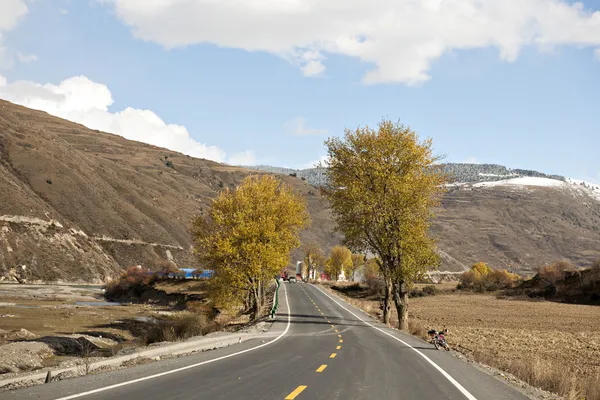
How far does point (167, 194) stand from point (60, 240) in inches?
2865

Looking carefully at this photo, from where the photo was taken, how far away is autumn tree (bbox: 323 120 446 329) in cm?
3634

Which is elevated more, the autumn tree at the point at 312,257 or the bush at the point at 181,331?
the autumn tree at the point at 312,257

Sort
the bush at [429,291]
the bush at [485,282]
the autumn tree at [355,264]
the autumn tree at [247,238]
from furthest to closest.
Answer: the autumn tree at [355,264]
the bush at [485,282]
the bush at [429,291]
the autumn tree at [247,238]

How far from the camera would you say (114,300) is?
89688 millimetres

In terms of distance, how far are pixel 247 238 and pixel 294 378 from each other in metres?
31.0

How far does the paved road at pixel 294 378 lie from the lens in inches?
416

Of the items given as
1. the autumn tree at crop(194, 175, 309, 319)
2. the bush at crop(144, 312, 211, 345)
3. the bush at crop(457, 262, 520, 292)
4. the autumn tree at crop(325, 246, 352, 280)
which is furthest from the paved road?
the autumn tree at crop(325, 246, 352, 280)

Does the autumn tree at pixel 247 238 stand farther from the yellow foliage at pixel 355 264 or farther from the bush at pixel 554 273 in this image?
the yellow foliage at pixel 355 264

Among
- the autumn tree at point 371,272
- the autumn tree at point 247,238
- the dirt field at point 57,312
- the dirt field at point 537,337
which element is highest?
the autumn tree at point 247,238

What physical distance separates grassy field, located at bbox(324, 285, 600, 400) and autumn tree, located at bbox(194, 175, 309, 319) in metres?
12.4

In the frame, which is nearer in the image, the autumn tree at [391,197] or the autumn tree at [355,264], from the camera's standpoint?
the autumn tree at [391,197]

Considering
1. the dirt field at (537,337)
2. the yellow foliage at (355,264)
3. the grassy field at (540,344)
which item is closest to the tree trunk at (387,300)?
the grassy field at (540,344)

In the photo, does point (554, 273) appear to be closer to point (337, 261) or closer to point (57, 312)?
point (337, 261)

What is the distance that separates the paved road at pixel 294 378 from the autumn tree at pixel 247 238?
2076 cm
